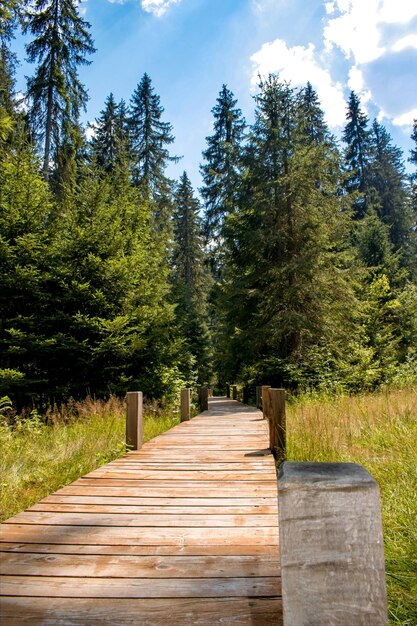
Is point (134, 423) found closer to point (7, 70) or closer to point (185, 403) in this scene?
point (185, 403)

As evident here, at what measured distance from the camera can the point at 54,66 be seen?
15.2 meters

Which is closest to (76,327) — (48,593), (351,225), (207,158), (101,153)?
(48,593)

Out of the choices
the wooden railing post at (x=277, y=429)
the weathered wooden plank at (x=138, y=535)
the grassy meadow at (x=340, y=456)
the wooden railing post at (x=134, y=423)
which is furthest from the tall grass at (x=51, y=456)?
the wooden railing post at (x=277, y=429)

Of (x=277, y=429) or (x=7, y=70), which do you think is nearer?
(x=277, y=429)

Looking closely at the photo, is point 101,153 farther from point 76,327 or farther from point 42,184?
point 76,327

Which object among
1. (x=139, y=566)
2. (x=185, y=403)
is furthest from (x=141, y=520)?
(x=185, y=403)

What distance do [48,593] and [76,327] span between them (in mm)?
9586

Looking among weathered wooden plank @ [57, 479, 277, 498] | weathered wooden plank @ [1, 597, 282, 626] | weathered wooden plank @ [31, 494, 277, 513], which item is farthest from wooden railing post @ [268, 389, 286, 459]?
weathered wooden plank @ [1, 597, 282, 626]

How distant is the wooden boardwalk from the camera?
1532 mm

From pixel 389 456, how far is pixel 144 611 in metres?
3.29

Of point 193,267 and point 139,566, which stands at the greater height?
point 193,267

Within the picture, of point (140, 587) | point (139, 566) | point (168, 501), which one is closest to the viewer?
point (140, 587)

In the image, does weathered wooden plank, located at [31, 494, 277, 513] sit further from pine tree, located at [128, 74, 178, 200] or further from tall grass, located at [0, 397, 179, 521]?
pine tree, located at [128, 74, 178, 200]

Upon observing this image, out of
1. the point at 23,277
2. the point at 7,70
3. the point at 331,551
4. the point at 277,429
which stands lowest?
the point at 277,429
